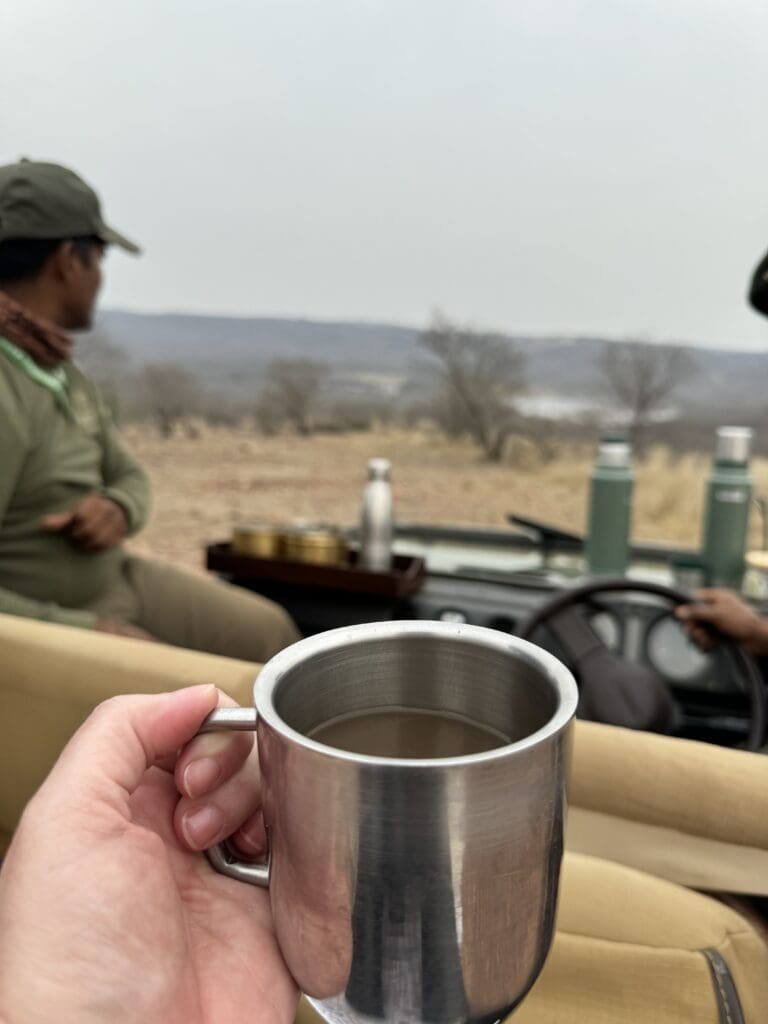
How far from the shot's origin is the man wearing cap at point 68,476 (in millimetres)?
1231

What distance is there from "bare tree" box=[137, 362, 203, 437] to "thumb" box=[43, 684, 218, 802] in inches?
293

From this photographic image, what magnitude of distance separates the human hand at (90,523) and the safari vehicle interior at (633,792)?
1.55 feet

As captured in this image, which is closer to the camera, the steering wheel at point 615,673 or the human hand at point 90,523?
the steering wheel at point 615,673

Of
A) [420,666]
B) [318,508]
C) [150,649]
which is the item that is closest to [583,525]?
[150,649]

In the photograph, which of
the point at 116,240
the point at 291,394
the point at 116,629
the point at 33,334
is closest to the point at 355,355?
the point at 291,394

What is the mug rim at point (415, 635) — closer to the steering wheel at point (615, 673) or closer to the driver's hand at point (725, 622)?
the steering wheel at point (615, 673)

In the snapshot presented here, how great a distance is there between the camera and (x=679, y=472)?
3.30 meters

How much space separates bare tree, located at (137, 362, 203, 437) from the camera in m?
7.67

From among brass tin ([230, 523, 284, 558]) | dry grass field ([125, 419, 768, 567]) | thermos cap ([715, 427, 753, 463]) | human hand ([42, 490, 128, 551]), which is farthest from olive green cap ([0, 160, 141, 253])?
dry grass field ([125, 419, 768, 567])

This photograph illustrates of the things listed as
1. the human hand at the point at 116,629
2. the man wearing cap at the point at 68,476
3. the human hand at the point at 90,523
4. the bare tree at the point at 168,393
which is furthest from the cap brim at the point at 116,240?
the bare tree at the point at 168,393

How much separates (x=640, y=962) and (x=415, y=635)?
12.8 inches

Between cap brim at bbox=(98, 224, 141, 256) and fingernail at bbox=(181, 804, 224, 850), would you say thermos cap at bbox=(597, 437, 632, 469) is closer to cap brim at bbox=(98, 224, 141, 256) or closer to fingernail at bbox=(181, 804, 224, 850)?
cap brim at bbox=(98, 224, 141, 256)

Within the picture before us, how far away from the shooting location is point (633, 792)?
→ 0.60 metres

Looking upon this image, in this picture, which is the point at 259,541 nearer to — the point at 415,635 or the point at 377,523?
the point at 377,523
